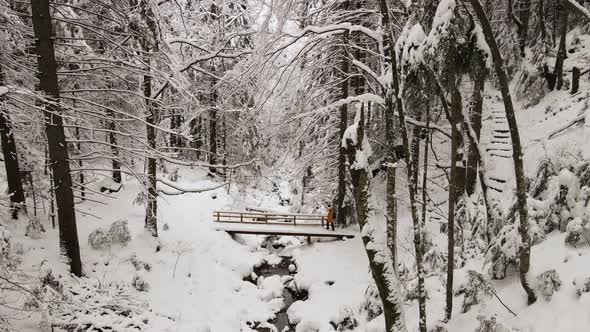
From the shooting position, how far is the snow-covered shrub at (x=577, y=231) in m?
6.48

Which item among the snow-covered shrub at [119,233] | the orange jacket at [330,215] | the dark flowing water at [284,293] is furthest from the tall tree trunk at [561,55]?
the snow-covered shrub at [119,233]

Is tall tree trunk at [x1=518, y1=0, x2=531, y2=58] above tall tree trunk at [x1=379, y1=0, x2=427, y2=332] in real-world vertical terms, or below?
above

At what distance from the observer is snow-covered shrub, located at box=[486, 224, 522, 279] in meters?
6.61

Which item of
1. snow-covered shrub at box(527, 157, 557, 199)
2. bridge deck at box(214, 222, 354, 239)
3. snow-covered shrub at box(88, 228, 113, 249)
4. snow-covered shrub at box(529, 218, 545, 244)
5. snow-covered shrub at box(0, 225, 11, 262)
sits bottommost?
bridge deck at box(214, 222, 354, 239)

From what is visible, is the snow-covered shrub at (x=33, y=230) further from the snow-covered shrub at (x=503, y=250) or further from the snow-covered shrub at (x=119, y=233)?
the snow-covered shrub at (x=503, y=250)

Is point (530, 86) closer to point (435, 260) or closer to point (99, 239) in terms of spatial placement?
point (435, 260)

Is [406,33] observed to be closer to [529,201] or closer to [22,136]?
[529,201]

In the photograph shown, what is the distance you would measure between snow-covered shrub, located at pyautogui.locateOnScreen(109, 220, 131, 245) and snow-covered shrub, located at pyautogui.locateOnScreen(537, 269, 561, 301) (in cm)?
1117

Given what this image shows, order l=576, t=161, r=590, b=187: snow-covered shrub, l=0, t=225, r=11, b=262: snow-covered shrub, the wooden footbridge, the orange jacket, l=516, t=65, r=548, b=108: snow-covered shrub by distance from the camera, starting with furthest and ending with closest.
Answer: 1. the orange jacket
2. the wooden footbridge
3. l=516, t=65, r=548, b=108: snow-covered shrub
4. l=576, t=161, r=590, b=187: snow-covered shrub
5. l=0, t=225, r=11, b=262: snow-covered shrub

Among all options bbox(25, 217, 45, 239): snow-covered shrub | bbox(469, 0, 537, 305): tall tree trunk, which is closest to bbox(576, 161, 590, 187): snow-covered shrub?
bbox(469, 0, 537, 305): tall tree trunk

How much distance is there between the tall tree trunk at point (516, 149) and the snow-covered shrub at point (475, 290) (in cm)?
57

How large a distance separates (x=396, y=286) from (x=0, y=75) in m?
11.2

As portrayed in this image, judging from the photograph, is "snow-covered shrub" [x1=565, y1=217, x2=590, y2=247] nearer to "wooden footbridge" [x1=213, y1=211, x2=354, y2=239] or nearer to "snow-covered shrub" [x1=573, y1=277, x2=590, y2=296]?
"snow-covered shrub" [x1=573, y1=277, x2=590, y2=296]

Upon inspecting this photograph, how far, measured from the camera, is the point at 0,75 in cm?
1010
